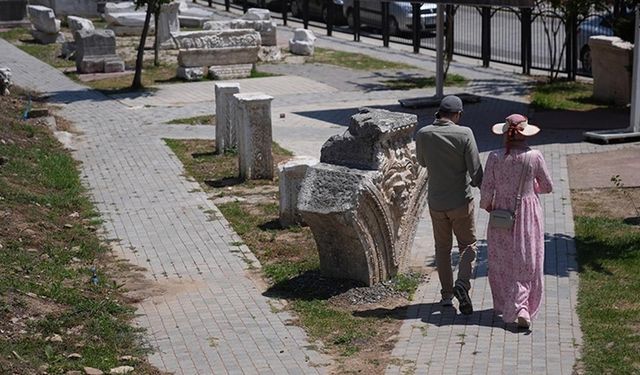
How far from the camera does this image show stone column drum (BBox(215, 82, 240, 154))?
17.3 m

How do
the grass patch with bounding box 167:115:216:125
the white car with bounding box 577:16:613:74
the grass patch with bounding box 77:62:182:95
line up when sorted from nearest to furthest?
the grass patch with bounding box 167:115:216:125, the grass patch with bounding box 77:62:182:95, the white car with bounding box 577:16:613:74

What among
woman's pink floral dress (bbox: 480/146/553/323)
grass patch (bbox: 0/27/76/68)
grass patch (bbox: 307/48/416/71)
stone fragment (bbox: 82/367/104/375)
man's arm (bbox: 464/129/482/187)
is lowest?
grass patch (bbox: 307/48/416/71)

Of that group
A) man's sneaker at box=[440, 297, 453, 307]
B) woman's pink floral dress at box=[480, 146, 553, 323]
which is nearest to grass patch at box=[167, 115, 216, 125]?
man's sneaker at box=[440, 297, 453, 307]

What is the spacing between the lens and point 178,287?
1095 cm

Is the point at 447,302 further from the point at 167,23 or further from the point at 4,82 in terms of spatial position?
the point at 167,23

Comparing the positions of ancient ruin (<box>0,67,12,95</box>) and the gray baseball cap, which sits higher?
the gray baseball cap

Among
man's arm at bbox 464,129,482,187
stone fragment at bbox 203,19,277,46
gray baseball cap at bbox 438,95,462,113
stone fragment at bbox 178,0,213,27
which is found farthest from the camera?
stone fragment at bbox 178,0,213,27

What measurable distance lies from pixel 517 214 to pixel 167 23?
21689 mm

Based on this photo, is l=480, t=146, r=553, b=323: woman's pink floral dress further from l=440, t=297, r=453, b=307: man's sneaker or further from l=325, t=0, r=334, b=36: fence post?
l=325, t=0, r=334, b=36: fence post

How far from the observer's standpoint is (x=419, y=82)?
82.4 ft

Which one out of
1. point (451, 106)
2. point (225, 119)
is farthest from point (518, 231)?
point (225, 119)

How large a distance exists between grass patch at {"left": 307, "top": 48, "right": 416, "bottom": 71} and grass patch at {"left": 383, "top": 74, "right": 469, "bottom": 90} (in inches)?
77.0

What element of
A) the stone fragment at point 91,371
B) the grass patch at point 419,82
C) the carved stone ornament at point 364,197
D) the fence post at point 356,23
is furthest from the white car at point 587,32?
the stone fragment at point 91,371

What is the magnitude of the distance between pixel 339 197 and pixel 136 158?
7.89 meters
